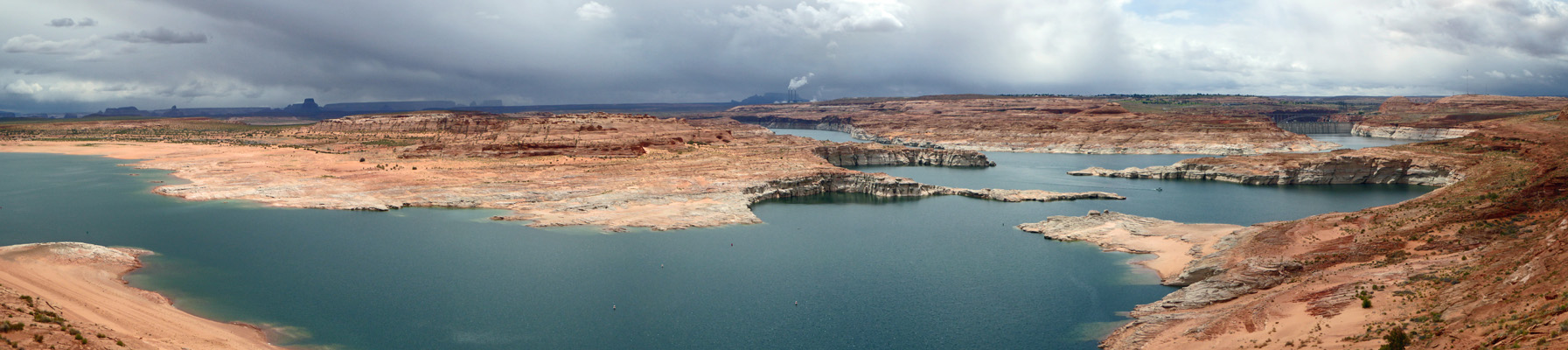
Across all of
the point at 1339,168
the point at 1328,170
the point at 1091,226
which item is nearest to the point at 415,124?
the point at 1091,226

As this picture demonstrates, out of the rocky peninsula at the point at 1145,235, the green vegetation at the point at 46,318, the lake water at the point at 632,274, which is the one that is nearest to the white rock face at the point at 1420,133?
the lake water at the point at 632,274

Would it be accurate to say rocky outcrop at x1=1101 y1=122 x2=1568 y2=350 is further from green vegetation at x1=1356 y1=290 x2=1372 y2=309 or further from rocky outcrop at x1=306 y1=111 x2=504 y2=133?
rocky outcrop at x1=306 y1=111 x2=504 y2=133

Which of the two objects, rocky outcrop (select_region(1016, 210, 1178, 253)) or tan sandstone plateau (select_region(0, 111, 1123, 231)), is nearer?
rocky outcrop (select_region(1016, 210, 1178, 253))

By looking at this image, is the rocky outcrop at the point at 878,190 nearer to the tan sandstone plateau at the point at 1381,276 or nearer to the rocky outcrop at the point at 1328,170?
the tan sandstone plateau at the point at 1381,276

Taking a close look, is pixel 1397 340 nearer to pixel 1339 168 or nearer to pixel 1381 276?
pixel 1381 276

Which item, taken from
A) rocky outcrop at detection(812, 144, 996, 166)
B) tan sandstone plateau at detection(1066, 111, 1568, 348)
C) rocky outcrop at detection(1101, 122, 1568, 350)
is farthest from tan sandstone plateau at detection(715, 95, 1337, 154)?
rocky outcrop at detection(1101, 122, 1568, 350)

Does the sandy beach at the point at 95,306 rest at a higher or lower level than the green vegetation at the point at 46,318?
lower

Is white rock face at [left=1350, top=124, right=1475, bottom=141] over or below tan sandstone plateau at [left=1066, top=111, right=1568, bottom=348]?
below

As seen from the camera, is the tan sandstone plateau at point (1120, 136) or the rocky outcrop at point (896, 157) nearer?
the rocky outcrop at point (896, 157)
